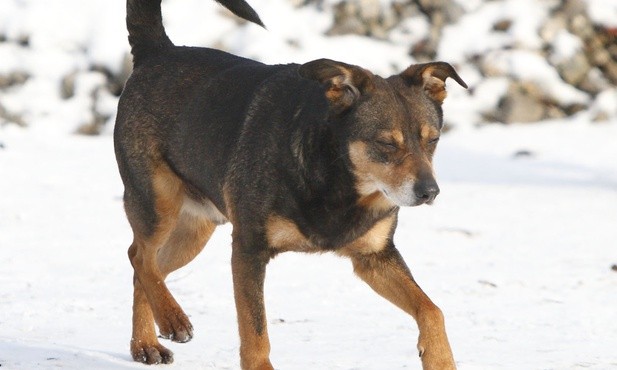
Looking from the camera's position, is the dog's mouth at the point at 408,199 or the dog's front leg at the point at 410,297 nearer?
the dog's mouth at the point at 408,199

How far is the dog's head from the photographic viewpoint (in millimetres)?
4566

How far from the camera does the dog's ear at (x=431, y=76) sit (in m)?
4.91

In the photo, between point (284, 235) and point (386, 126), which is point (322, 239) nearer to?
point (284, 235)

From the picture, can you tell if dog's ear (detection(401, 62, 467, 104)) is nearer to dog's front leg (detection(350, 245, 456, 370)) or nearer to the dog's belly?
dog's front leg (detection(350, 245, 456, 370))

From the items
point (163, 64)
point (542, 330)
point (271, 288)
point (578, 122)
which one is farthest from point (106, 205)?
point (578, 122)

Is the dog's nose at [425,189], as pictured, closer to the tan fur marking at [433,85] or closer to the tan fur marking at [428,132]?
the tan fur marking at [428,132]

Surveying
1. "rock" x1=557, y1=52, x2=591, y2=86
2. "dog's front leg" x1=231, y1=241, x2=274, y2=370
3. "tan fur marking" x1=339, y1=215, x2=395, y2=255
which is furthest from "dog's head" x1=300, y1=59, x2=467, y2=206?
"rock" x1=557, y1=52, x2=591, y2=86

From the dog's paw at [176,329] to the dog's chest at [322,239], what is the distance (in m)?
0.74

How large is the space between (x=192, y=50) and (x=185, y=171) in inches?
26.7

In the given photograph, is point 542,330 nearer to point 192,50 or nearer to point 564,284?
point 564,284

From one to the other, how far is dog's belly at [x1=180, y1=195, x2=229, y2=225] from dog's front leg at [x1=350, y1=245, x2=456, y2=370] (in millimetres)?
865

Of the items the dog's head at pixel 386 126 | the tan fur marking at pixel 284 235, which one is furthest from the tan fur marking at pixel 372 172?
the tan fur marking at pixel 284 235

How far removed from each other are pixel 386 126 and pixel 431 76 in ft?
1.37

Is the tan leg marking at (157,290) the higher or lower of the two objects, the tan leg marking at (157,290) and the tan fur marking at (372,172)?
the lower
